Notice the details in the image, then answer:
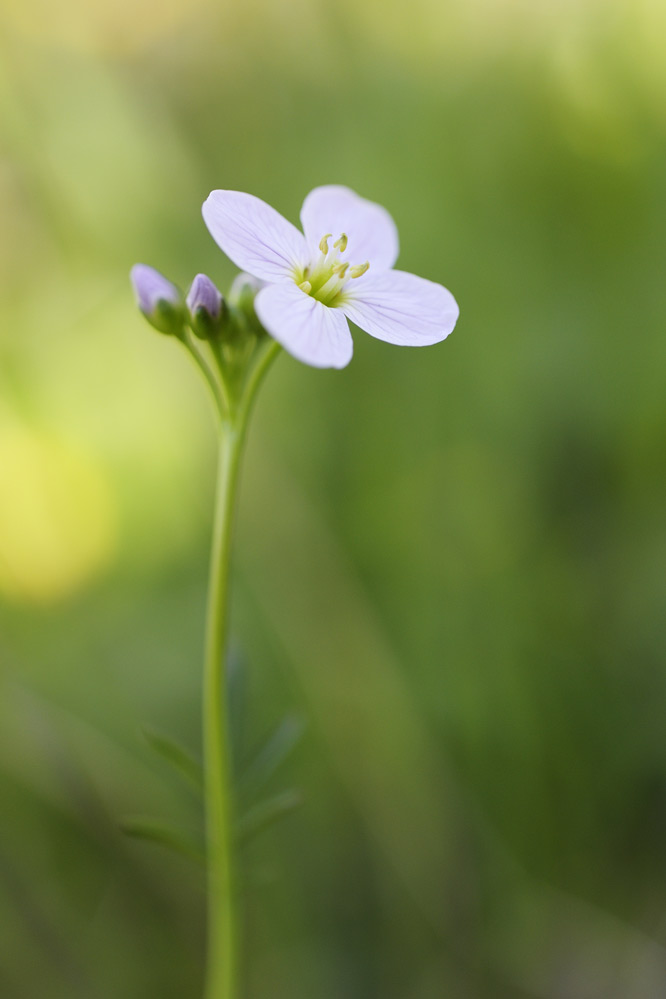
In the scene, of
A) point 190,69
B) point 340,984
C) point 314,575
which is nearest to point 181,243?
point 190,69

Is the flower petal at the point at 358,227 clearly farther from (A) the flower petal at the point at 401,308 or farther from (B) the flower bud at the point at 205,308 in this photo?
(B) the flower bud at the point at 205,308

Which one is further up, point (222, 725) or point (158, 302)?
point (158, 302)

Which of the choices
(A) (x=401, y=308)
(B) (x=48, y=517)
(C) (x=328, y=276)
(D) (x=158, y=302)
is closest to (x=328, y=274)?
(C) (x=328, y=276)

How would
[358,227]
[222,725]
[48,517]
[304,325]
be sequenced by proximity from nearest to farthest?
[304,325] < [222,725] < [358,227] < [48,517]

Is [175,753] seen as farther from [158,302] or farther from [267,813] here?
→ [158,302]

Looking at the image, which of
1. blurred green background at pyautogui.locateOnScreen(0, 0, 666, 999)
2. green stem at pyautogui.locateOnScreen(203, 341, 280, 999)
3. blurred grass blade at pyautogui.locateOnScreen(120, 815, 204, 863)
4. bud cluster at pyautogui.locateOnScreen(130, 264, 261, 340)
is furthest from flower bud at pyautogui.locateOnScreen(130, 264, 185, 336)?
blurred green background at pyautogui.locateOnScreen(0, 0, 666, 999)

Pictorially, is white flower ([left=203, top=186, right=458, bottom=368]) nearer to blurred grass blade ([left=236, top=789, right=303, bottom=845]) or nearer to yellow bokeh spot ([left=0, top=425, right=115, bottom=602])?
blurred grass blade ([left=236, top=789, right=303, bottom=845])

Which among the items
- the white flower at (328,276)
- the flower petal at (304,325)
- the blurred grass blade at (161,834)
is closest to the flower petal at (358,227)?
the white flower at (328,276)
